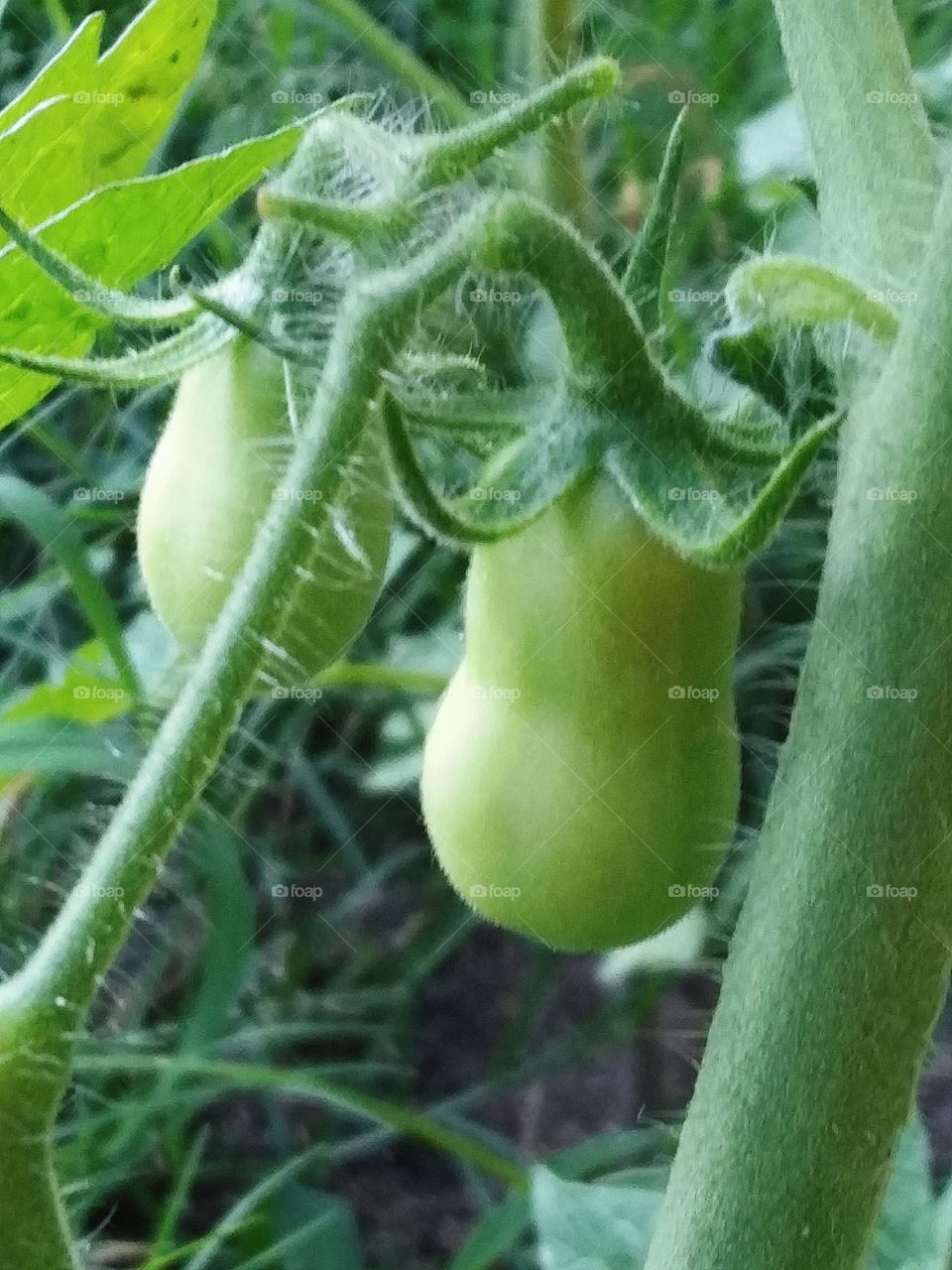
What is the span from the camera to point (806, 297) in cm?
25

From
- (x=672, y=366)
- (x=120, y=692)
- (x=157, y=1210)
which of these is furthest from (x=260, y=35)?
(x=157, y=1210)

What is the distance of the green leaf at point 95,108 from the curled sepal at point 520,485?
119 mm

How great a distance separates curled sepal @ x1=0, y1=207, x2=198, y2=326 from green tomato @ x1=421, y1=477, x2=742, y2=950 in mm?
78

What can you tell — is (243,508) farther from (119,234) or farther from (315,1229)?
(315,1229)

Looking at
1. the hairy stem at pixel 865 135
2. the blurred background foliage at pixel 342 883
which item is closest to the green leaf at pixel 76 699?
the blurred background foliage at pixel 342 883

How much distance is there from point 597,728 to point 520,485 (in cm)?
5

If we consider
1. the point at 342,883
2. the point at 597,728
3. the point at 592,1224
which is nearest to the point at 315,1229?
the point at 342,883

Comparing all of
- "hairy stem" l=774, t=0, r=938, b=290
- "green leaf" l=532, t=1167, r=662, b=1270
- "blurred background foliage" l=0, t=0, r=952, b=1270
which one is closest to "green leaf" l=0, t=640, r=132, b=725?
"blurred background foliage" l=0, t=0, r=952, b=1270

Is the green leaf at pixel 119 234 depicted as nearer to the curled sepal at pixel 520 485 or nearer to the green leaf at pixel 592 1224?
the curled sepal at pixel 520 485

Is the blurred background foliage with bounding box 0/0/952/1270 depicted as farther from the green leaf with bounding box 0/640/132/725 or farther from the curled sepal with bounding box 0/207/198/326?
the curled sepal with bounding box 0/207/198/326

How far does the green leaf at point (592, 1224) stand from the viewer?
0.44 m

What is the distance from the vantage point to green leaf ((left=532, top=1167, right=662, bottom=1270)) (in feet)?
1.44

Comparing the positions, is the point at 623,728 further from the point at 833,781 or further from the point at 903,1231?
the point at 903,1231

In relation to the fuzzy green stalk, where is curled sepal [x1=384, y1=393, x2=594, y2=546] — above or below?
above
